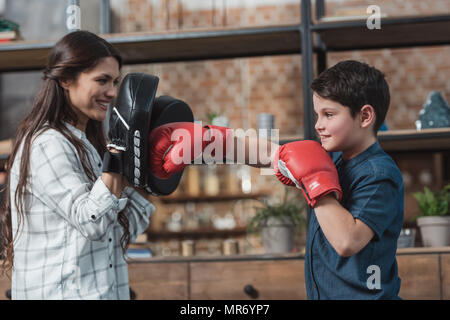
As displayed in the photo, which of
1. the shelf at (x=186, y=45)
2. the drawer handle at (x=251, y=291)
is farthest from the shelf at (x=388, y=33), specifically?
the drawer handle at (x=251, y=291)

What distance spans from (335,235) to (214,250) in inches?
153

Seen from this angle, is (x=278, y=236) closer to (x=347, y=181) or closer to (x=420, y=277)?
(x=420, y=277)

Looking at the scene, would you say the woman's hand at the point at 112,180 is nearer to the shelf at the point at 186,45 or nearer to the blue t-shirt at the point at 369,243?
the blue t-shirt at the point at 369,243

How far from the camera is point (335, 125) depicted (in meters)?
1.16

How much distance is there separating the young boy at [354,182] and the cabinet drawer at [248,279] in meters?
1.04

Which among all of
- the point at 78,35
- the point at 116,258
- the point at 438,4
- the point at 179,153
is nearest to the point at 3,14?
the point at 78,35

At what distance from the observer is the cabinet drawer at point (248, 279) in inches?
88.4

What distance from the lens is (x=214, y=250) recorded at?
4887 millimetres

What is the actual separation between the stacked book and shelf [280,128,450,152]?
137cm

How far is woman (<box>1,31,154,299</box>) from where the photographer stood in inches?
51.3

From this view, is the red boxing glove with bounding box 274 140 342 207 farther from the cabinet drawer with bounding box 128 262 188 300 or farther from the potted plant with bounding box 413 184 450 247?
the potted plant with bounding box 413 184 450 247

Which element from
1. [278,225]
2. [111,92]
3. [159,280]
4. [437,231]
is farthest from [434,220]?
[111,92]

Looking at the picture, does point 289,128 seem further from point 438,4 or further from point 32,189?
point 32,189

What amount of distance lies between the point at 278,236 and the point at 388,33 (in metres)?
1.07
